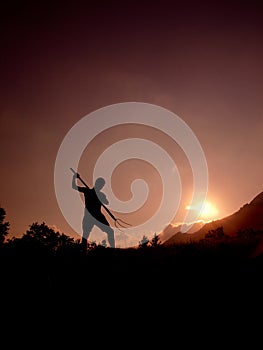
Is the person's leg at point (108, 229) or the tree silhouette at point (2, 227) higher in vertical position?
the tree silhouette at point (2, 227)

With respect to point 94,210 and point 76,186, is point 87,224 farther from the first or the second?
point 76,186

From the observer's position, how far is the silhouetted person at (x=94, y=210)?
386 inches

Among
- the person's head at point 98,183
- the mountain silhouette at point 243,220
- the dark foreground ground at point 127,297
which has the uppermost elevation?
the mountain silhouette at point 243,220

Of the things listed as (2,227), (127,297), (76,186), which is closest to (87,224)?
(76,186)

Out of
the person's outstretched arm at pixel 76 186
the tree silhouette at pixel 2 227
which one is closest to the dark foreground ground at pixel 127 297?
the person's outstretched arm at pixel 76 186

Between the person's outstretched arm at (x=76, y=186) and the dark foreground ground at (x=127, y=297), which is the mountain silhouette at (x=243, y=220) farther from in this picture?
the dark foreground ground at (x=127, y=297)

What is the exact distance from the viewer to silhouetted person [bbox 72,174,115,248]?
9.79m

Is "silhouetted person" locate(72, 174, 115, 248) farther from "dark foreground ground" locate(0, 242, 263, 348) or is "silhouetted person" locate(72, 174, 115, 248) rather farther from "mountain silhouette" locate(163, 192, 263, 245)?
"mountain silhouette" locate(163, 192, 263, 245)

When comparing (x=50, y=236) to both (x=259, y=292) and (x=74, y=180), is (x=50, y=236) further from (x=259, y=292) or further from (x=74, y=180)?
(x=259, y=292)

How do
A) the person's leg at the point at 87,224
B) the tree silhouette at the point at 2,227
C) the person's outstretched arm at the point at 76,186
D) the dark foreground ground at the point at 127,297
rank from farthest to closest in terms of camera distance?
the tree silhouette at the point at 2,227, the person's outstretched arm at the point at 76,186, the person's leg at the point at 87,224, the dark foreground ground at the point at 127,297

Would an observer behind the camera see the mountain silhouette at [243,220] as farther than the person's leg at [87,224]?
Yes

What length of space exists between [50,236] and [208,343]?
5744 centimetres

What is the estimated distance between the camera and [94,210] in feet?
33.4

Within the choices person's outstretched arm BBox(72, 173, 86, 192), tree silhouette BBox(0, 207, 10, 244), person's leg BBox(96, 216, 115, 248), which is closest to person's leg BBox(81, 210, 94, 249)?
person's leg BBox(96, 216, 115, 248)
